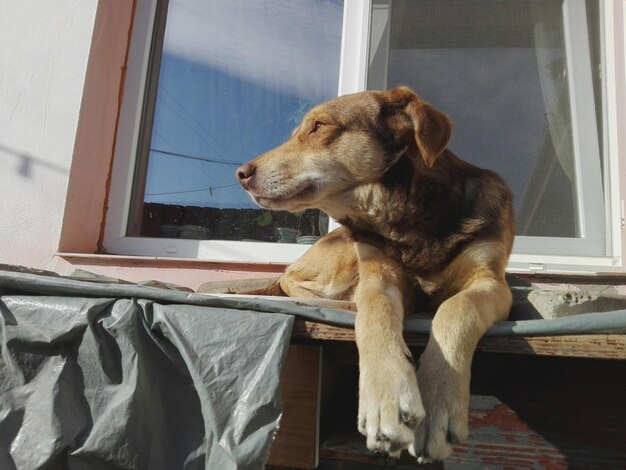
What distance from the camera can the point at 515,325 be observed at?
1.31 meters

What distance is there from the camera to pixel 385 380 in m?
1.17

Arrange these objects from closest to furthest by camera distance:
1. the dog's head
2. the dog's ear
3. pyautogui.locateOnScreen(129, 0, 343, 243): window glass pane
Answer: the dog's ear < the dog's head < pyautogui.locateOnScreen(129, 0, 343, 243): window glass pane

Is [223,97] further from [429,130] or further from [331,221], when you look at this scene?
[429,130]

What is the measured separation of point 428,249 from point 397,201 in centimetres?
23

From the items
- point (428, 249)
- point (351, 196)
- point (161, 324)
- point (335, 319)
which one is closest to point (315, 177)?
point (351, 196)

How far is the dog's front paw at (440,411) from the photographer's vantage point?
1.14 m

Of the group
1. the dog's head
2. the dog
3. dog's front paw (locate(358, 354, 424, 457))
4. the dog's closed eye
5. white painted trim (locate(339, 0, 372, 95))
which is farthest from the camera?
white painted trim (locate(339, 0, 372, 95))

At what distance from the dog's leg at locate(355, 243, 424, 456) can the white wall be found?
2.55 m

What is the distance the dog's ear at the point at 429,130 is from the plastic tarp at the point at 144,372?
650 mm

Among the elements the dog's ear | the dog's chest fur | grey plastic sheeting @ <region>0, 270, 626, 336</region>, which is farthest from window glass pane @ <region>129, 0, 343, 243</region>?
grey plastic sheeting @ <region>0, 270, 626, 336</region>

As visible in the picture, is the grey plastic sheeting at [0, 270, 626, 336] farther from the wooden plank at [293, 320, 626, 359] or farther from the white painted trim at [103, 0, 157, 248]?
the white painted trim at [103, 0, 157, 248]

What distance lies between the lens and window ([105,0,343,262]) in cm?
361

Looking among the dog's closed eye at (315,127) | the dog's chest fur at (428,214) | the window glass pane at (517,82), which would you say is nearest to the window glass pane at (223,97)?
the window glass pane at (517,82)

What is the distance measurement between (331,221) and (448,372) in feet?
7.37
